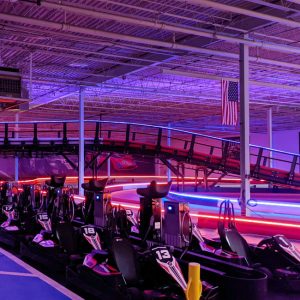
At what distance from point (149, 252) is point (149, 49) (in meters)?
6.28

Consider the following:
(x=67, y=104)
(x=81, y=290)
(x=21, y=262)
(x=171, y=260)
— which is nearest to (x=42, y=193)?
(x=21, y=262)

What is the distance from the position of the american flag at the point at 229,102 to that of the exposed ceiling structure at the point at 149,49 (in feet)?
2.34

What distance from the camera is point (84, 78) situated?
47.8ft

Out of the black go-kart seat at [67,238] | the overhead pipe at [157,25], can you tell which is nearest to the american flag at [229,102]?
the overhead pipe at [157,25]

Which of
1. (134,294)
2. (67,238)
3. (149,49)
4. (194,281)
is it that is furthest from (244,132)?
(194,281)

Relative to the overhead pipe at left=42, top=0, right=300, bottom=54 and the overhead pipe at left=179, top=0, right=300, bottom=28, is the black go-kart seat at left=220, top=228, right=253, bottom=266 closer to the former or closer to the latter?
the overhead pipe at left=179, top=0, right=300, bottom=28

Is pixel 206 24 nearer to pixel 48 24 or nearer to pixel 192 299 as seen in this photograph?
pixel 48 24

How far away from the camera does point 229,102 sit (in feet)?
34.9

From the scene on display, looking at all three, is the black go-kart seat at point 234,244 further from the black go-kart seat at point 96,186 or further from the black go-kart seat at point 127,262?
the black go-kart seat at point 96,186

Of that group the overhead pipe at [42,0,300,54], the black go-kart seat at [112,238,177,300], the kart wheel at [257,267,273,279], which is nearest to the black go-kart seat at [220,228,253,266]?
the kart wheel at [257,267,273,279]

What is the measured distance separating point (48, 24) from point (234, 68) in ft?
22.0

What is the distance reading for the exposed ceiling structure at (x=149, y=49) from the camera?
822 centimetres

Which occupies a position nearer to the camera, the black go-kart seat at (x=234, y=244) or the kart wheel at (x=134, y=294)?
the kart wheel at (x=134, y=294)

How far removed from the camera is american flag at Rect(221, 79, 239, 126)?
408 inches
